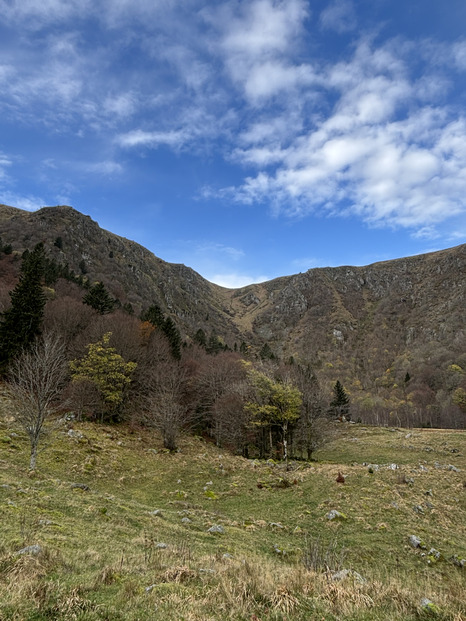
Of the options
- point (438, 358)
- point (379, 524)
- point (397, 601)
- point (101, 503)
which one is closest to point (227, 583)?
point (397, 601)

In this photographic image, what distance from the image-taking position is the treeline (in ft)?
103

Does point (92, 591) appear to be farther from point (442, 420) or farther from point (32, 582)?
point (442, 420)

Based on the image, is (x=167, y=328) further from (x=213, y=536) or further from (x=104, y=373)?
(x=213, y=536)

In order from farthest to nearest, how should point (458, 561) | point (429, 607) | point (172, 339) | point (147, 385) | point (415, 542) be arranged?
point (172, 339) → point (147, 385) → point (415, 542) → point (458, 561) → point (429, 607)

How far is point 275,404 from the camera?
31953 millimetres

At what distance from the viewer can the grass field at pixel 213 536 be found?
4918mm

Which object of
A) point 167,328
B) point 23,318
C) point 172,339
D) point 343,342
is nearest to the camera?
point 23,318

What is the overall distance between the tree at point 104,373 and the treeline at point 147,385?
106 millimetres

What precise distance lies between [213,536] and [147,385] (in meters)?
29.3

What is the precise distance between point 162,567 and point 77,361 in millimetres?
31274

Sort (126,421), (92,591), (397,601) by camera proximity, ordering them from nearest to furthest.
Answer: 1. (92,591)
2. (397,601)
3. (126,421)

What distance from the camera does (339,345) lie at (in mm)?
198500

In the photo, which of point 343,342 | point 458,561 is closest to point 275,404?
point 458,561

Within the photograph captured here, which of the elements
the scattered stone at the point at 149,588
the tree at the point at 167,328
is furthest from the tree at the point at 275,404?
the scattered stone at the point at 149,588
